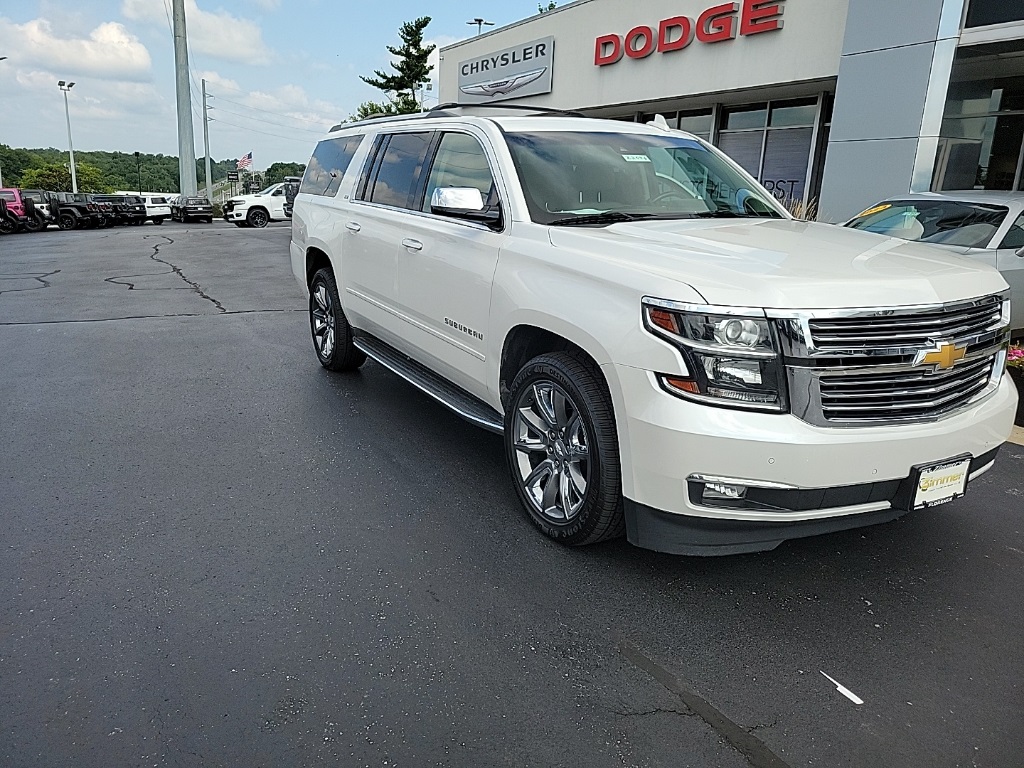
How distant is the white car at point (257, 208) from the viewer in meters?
30.8

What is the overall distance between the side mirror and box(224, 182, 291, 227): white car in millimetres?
28361

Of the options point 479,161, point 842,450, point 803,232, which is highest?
point 479,161

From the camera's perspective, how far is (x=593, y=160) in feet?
14.6

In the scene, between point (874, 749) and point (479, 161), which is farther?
point (479, 161)

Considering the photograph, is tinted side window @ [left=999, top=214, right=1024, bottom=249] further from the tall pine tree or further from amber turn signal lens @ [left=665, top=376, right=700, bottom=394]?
the tall pine tree

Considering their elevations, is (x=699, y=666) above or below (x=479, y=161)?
below

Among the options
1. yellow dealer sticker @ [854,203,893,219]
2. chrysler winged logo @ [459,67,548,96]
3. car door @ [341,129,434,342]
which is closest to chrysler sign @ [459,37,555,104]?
chrysler winged logo @ [459,67,548,96]

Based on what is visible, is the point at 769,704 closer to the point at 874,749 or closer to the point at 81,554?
the point at 874,749

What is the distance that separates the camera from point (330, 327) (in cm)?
656

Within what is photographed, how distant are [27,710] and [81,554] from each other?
1.15 metres

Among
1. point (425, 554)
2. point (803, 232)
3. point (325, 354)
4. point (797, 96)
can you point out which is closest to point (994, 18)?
point (797, 96)

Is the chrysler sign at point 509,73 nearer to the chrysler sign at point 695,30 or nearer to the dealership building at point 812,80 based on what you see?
the dealership building at point 812,80

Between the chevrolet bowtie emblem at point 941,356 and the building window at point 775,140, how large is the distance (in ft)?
47.3

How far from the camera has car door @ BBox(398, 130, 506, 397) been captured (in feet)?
13.4
